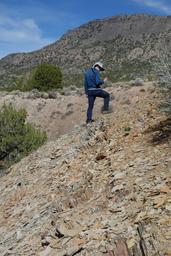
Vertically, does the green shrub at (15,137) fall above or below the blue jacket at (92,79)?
below

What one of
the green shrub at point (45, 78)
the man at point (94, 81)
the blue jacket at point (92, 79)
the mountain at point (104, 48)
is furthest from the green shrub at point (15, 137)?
the mountain at point (104, 48)

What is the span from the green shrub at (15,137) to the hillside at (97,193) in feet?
23.9

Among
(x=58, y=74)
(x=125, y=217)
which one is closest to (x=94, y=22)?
(x=58, y=74)

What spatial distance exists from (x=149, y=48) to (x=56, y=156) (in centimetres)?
8102

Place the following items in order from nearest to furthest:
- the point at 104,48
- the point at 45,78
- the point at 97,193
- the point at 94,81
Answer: the point at 97,193 < the point at 94,81 < the point at 45,78 < the point at 104,48

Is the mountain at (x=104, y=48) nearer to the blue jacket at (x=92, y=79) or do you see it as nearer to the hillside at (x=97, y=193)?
the blue jacket at (x=92, y=79)

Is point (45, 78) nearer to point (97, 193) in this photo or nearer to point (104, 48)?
point (97, 193)

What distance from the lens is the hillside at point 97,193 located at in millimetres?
6863

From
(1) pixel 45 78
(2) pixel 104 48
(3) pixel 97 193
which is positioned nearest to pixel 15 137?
(3) pixel 97 193

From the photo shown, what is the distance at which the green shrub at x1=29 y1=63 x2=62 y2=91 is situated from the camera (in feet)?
168

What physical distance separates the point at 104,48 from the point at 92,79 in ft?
293

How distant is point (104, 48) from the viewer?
102 meters

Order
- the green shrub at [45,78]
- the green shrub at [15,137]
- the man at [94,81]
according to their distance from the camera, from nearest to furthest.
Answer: the man at [94,81] → the green shrub at [15,137] → the green shrub at [45,78]

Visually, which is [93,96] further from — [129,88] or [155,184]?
[129,88]
